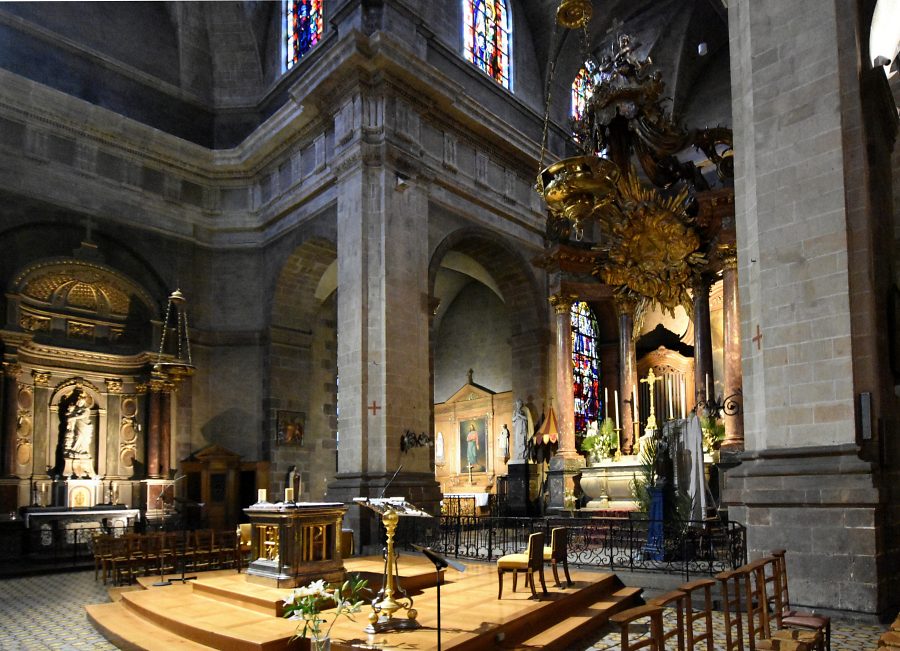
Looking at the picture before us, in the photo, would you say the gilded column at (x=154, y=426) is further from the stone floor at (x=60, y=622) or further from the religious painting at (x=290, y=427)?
the stone floor at (x=60, y=622)

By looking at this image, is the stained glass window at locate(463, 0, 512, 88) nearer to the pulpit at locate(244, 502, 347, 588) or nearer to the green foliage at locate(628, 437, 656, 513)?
the green foliage at locate(628, 437, 656, 513)

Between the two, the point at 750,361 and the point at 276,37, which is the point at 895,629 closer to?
the point at 750,361

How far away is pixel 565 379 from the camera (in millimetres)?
15047

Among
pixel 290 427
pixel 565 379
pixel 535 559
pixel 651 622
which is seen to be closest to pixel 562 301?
pixel 565 379

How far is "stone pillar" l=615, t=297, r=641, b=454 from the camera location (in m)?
15.2

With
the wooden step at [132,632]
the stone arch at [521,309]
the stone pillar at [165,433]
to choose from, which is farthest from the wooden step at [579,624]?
the stone pillar at [165,433]

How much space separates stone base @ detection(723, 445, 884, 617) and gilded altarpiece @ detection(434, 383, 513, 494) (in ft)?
38.4

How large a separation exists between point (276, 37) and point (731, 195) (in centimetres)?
1243

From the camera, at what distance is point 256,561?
8086mm

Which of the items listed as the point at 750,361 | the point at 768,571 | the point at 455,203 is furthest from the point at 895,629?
the point at 455,203

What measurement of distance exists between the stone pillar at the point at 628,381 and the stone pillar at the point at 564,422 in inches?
44.6

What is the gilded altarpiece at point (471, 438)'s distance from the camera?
64.9ft

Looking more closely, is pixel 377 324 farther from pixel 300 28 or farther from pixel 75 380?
pixel 300 28

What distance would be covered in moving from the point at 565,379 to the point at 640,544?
4922 mm
